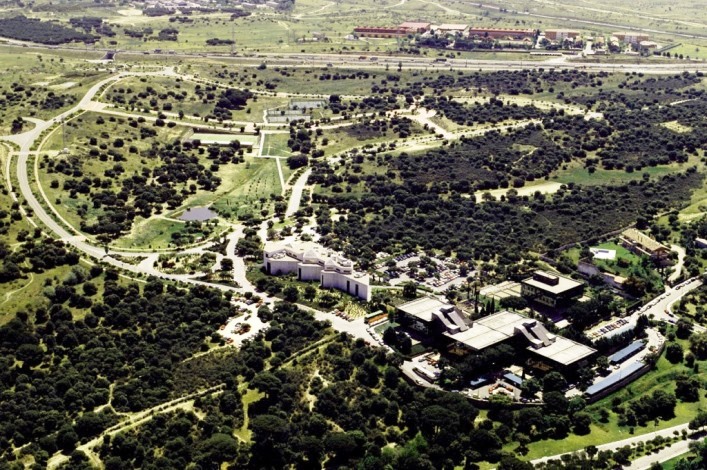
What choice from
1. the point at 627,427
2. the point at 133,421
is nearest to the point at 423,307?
the point at 627,427

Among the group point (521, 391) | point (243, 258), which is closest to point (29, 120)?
point (243, 258)

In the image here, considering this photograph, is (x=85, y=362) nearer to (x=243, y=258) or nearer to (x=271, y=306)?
(x=271, y=306)

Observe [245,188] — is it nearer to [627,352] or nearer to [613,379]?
[627,352]

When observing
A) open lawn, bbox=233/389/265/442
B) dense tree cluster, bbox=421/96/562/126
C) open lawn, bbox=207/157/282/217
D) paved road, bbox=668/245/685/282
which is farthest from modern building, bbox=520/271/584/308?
dense tree cluster, bbox=421/96/562/126

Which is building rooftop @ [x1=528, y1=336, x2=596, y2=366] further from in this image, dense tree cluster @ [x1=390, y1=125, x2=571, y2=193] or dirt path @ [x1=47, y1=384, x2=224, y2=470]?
dense tree cluster @ [x1=390, y1=125, x2=571, y2=193]

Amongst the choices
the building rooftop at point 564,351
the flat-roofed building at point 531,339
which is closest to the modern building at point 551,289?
the flat-roofed building at point 531,339

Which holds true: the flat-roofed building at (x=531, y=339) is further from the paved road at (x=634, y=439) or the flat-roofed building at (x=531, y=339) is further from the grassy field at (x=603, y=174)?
the grassy field at (x=603, y=174)
